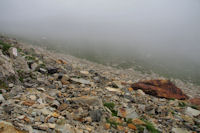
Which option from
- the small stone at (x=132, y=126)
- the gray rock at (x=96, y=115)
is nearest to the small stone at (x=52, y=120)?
the gray rock at (x=96, y=115)

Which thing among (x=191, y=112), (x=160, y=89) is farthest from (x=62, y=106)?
(x=160, y=89)

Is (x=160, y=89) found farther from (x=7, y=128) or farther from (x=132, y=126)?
(x=7, y=128)

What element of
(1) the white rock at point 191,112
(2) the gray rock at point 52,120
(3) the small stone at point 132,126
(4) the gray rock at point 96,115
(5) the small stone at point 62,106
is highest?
(2) the gray rock at point 52,120

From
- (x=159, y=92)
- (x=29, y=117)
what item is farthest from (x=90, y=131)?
(x=159, y=92)

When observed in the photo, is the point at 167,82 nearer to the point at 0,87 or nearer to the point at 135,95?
the point at 135,95

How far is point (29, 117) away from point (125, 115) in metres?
4.23

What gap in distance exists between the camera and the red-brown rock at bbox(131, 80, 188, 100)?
29.2 ft

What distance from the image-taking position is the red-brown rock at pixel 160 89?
29.2 feet

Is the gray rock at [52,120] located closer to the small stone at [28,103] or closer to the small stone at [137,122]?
the small stone at [28,103]

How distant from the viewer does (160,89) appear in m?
9.35

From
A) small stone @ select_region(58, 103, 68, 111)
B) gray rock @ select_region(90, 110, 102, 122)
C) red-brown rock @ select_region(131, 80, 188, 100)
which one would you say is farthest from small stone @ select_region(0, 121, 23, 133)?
red-brown rock @ select_region(131, 80, 188, 100)

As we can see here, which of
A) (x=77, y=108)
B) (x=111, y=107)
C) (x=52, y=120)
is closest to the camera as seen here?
(x=52, y=120)

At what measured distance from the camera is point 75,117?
4.72 m

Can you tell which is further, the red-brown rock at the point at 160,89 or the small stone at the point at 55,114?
the red-brown rock at the point at 160,89
